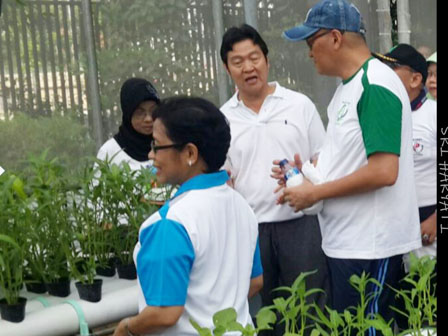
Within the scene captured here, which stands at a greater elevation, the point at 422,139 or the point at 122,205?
the point at 422,139

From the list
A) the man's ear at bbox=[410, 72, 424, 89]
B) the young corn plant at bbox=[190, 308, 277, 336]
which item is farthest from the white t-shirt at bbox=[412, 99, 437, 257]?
the young corn plant at bbox=[190, 308, 277, 336]

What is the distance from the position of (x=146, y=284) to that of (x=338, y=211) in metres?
1.09

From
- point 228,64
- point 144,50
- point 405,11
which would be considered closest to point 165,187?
point 228,64

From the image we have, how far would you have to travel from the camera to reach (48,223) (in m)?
3.64

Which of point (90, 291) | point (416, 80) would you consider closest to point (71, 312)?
point (90, 291)

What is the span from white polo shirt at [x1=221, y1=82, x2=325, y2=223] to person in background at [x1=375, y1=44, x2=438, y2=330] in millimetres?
432

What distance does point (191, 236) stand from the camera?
2.50 m

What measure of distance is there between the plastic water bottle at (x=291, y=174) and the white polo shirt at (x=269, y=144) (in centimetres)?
49

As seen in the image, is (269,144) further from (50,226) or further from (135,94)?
(50,226)

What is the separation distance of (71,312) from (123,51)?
3210 mm

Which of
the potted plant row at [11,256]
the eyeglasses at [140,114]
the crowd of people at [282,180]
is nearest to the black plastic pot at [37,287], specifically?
the potted plant row at [11,256]

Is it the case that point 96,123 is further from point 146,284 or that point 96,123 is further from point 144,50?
point 146,284

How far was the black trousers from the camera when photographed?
4105mm

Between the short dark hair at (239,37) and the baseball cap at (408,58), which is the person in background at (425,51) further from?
the short dark hair at (239,37)
